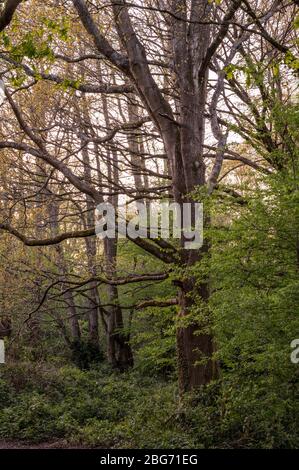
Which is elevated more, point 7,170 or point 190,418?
point 7,170

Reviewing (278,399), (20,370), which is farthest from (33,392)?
(278,399)

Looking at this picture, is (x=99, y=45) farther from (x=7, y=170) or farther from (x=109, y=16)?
(x=7, y=170)

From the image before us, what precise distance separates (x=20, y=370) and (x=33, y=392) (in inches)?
60.2

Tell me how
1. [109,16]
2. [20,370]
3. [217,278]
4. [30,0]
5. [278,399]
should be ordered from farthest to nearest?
[20,370], [109,16], [30,0], [217,278], [278,399]

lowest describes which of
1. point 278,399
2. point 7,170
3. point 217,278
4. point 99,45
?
point 278,399

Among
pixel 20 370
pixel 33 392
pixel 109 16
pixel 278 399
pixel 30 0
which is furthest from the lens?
pixel 20 370

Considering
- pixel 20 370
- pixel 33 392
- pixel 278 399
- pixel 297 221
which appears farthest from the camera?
pixel 20 370

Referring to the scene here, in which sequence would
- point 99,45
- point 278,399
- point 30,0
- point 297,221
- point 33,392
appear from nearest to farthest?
point 297,221 → point 278,399 → point 99,45 → point 30,0 → point 33,392

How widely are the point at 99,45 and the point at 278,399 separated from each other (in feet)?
22.9

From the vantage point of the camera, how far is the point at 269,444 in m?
7.41

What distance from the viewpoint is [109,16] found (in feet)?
41.2

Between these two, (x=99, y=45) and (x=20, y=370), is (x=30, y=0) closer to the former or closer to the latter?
(x=99, y=45)

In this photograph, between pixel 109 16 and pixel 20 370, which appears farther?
pixel 20 370
